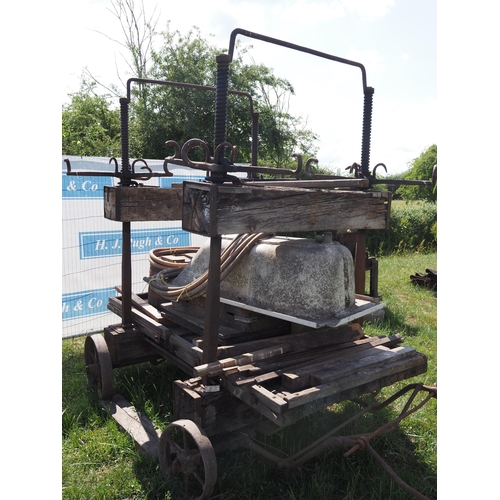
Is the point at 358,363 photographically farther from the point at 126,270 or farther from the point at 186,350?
the point at 126,270

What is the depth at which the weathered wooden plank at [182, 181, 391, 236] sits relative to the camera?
2.46 metres

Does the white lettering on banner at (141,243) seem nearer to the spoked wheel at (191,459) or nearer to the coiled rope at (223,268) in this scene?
the coiled rope at (223,268)

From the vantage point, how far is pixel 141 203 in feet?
12.4

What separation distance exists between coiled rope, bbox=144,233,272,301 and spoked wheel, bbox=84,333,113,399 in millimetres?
679

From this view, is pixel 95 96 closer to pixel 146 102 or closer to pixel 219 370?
pixel 146 102

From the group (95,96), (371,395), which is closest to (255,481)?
(371,395)

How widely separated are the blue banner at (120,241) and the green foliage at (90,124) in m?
7.43

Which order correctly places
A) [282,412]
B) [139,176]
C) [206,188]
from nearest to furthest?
1. [282,412]
2. [206,188]
3. [139,176]

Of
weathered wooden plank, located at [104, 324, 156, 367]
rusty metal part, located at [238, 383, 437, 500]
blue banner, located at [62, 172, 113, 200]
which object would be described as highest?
blue banner, located at [62, 172, 113, 200]

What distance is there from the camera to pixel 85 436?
3459 mm

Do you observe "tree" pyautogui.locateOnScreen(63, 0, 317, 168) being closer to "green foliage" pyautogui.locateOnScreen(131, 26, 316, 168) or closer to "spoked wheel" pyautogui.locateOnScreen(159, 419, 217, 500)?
"green foliage" pyautogui.locateOnScreen(131, 26, 316, 168)

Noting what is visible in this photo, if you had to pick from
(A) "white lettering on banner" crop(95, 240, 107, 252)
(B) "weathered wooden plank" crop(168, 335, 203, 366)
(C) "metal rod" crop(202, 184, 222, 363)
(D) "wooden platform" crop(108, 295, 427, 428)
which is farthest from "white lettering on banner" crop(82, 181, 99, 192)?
(C) "metal rod" crop(202, 184, 222, 363)

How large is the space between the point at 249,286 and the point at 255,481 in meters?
1.22

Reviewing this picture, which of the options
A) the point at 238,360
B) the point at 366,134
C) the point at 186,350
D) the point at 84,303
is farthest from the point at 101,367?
the point at 366,134
